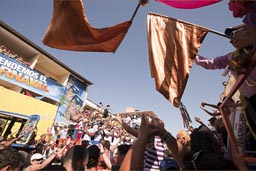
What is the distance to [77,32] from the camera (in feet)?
9.03

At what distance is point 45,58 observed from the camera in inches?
832

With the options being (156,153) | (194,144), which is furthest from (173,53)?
(156,153)

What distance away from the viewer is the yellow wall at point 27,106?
46.0 feet

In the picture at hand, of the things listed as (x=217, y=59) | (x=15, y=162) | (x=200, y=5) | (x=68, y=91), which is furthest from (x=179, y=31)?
(x=68, y=91)

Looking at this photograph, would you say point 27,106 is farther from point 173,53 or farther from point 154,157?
point 173,53

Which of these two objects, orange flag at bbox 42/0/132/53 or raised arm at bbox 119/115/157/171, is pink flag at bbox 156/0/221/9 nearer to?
orange flag at bbox 42/0/132/53

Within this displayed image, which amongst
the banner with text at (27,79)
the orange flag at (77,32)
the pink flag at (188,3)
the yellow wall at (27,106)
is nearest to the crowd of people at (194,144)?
the pink flag at (188,3)

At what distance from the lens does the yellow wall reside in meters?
14.0

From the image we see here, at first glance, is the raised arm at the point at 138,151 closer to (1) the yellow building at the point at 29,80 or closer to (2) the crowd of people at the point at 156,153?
(2) the crowd of people at the point at 156,153

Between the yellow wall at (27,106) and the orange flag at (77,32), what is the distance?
12.8 m

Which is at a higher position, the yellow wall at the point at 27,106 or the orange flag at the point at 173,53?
the yellow wall at the point at 27,106

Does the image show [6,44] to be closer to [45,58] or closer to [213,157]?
[45,58]

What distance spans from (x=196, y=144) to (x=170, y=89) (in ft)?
2.44

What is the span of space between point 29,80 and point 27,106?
2050 mm
